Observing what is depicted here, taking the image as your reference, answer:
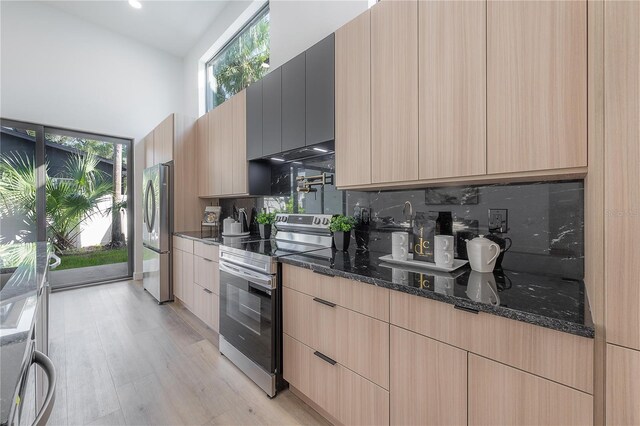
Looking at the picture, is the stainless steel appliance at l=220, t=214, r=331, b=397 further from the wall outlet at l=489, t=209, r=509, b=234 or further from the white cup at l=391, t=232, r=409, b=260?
the wall outlet at l=489, t=209, r=509, b=234

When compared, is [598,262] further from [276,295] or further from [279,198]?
[279,198]

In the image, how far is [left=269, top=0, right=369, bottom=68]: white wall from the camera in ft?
7.11

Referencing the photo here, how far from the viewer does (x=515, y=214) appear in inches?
52.6

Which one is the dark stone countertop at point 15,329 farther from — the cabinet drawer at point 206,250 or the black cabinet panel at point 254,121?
the black cabinet panel at point 254,121

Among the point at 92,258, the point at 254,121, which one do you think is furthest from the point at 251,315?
the point at 92,258

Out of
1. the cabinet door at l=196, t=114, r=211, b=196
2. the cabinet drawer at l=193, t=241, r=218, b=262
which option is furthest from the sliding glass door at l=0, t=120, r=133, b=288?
the cabinet drawer at l=193, t=241, r=218, b=262

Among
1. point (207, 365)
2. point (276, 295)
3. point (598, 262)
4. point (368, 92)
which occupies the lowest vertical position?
point (207, 365)

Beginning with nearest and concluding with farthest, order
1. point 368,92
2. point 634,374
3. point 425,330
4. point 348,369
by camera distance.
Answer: point 634,374, point 425,330, point 348,369, point 368,92

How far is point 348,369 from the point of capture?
136 centimetres

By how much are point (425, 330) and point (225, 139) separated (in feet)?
8.77

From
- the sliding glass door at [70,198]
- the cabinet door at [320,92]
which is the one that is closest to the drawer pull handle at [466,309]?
the cabinet door at [320,92]

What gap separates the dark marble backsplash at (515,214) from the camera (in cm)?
120

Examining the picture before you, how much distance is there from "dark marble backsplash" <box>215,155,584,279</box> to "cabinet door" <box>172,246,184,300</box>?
220 centimetres

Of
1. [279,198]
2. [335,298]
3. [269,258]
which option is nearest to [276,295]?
[269,258]
